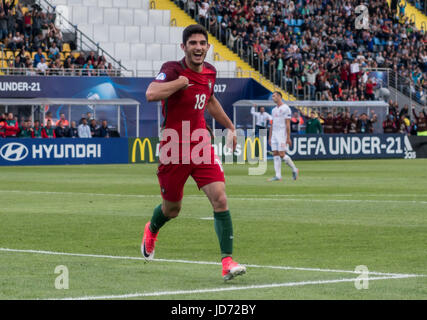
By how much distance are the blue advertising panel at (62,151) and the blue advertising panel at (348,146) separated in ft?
27.0

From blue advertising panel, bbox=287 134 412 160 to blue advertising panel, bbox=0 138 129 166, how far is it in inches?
324

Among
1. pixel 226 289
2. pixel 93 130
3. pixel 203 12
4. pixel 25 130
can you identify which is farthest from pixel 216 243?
pixel 203 12

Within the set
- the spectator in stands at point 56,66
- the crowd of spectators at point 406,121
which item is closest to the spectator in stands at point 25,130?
the spectator in stands at point 56,66

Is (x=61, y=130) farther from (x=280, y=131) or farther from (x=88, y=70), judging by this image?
(x=280, y=131)

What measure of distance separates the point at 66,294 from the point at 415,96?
50204mm

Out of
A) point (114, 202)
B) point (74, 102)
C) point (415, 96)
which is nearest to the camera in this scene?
point (114, 202)

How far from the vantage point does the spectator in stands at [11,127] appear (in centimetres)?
3825

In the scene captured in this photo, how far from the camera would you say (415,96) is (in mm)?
56469

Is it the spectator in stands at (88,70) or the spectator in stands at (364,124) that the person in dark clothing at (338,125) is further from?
the spectator in stands at (88,70)

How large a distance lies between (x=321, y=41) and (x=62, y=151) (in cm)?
2293

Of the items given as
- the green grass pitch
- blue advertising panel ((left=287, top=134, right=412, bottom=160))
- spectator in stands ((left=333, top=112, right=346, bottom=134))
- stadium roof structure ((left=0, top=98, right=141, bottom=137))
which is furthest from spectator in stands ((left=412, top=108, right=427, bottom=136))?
the green grass pitch

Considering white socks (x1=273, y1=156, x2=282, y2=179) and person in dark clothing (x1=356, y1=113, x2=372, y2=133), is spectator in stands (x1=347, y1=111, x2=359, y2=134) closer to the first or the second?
person in dark clothing (x1=356, y1=113, x2=372, y2=133)
